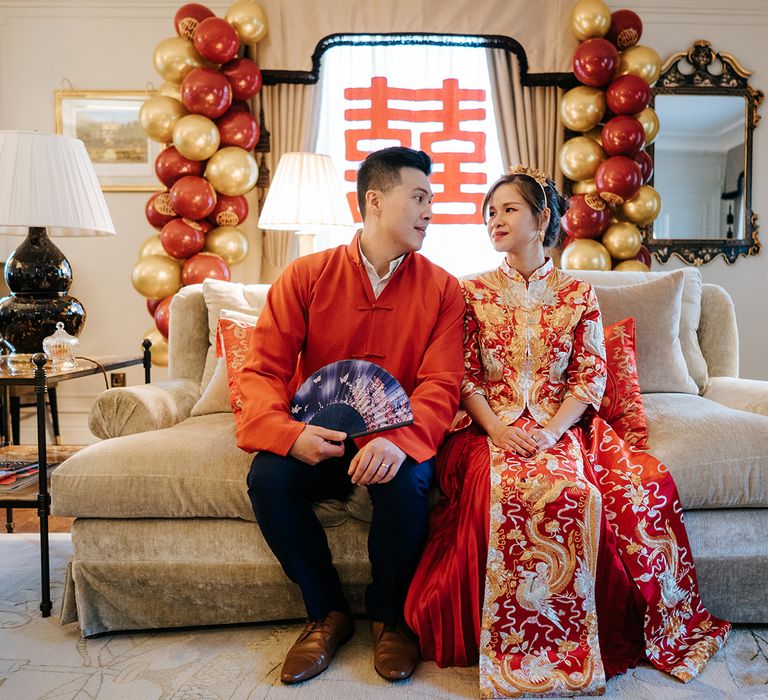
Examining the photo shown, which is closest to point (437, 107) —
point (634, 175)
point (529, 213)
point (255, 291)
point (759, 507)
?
point (634, 175)

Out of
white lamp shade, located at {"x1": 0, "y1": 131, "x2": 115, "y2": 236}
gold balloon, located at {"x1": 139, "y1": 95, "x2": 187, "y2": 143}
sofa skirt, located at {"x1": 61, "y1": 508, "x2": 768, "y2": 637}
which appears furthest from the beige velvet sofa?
gold balloon, located at {"x1": 139, "y1": 95, "x2": 187, "y2": 143}

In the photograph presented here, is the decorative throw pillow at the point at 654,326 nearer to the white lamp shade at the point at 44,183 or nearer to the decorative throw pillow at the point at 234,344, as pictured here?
the decorative throw pillow at the point at 234,344

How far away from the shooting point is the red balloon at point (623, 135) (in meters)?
3.83

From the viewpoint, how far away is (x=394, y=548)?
5.66 ft

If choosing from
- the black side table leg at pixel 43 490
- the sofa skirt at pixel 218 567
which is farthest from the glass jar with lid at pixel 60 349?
the sofa skirt at pixel 218 567

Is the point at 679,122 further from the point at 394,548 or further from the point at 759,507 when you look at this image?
the point at 394,548

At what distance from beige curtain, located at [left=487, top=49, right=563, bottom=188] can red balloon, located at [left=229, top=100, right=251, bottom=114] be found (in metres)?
1.53

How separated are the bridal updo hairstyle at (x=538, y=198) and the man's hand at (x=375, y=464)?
2.52 ft

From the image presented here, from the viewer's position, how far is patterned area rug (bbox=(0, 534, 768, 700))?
63.5 inches

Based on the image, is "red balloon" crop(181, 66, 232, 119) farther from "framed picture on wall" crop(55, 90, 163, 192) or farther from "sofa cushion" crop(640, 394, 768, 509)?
"sofa cushion" crop(640, 394, 768, 509)

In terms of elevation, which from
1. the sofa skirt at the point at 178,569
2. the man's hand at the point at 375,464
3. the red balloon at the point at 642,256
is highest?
the red balloon at the point at 642,256

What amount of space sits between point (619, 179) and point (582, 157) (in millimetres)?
277

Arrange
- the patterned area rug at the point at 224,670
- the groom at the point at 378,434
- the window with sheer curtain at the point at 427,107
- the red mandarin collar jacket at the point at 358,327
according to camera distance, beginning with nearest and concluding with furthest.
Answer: the patterned area rug at the point at 224,670, the groom at the point at 378,434, the red mandarin collar jacket at the point at 358,327, the window with sheer curtain at the point at 427,107

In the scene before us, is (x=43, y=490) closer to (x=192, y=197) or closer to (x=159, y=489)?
(x=159, y=489)
